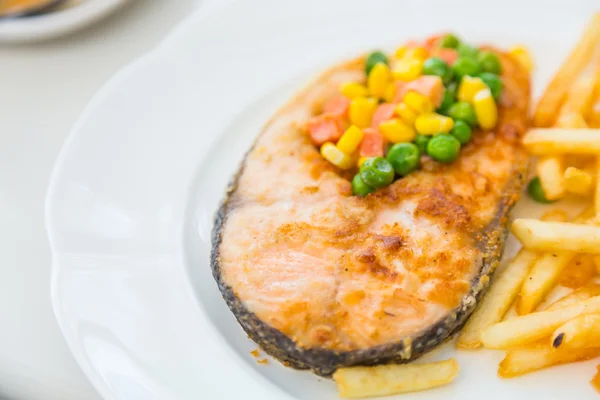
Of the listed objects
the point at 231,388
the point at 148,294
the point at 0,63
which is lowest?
the point at 231,388

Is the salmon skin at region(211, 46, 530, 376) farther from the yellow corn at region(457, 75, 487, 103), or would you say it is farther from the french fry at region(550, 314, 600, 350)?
the french fry at region(550, 314, 600, 350)

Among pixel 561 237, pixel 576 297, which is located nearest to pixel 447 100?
pixel 561 237

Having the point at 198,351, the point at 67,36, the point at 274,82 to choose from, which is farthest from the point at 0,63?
the point at 198,351

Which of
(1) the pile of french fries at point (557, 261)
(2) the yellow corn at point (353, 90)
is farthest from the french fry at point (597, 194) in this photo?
(2) the yellow corn at point (353, 90)

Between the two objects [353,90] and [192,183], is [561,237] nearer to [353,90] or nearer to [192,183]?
[353,90]

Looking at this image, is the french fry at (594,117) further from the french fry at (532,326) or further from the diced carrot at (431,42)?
the french fry at (532,326)

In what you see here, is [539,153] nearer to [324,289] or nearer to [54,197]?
[324,289]
